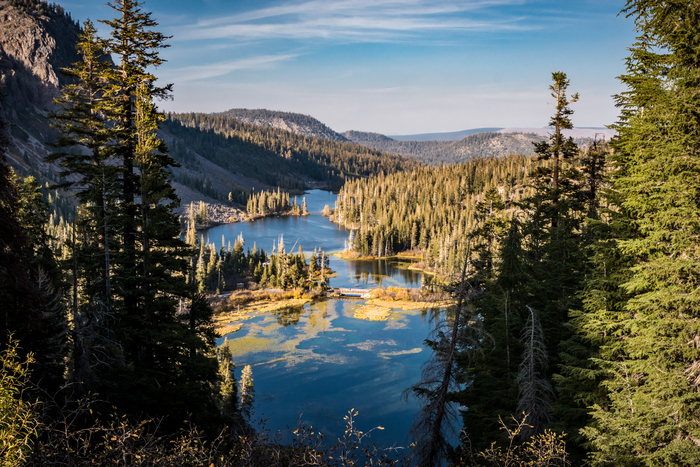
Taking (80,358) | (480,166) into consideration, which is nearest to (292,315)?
(80,358)

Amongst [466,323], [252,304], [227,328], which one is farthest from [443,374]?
[252,304]

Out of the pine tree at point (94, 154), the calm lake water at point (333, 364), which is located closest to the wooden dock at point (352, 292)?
the calm lake water at point (333, 364)

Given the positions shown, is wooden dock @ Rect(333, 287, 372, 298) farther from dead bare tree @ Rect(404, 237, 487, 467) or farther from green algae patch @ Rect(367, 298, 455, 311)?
dead bare tree @ Rect(404, 237, 487, 467)

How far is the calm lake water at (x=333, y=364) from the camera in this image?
35938 mm

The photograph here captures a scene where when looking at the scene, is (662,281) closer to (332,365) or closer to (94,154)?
(94,154)

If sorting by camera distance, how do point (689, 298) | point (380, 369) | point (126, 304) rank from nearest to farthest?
point (689, 298) → point (126, 304) → point (380, 369)

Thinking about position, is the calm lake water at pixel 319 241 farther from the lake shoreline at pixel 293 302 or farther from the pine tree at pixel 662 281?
the pine tree at pixel 662 281

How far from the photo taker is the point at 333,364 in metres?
46.5

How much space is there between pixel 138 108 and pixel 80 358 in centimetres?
1072

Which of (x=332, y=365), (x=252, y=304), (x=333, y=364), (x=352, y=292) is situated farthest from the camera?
(x=352, y=292)

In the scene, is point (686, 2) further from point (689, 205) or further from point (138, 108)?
point (138, 108)

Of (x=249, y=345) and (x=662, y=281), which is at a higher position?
(x=662, y=281)

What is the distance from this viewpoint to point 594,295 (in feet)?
46.5

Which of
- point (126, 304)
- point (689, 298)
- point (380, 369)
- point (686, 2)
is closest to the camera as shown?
point (689, 298)
